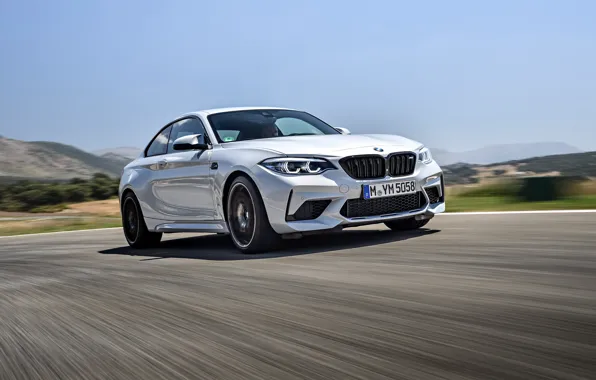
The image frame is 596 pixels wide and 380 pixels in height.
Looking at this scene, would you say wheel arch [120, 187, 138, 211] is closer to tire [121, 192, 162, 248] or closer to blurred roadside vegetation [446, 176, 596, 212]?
tire [121, 192, 162, 248]

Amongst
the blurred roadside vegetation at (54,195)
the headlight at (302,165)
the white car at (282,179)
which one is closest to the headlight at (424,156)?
the white car at (282,179)

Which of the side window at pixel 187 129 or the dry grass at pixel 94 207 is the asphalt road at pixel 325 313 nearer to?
the side window at pixel 187 129

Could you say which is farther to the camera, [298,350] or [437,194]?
[437,194]

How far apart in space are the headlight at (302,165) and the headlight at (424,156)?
3.72 feet

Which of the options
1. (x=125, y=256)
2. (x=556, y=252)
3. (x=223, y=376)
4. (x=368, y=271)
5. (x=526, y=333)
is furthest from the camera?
(x=125, y=256)

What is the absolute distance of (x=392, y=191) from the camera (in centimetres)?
758

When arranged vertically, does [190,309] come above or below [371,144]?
below

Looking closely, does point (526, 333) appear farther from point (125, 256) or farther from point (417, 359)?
point (125, 256)

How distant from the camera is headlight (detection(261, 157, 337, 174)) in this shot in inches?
289

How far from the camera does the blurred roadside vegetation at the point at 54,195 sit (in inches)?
1930

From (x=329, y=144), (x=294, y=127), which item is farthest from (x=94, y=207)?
(x=329, y=144)

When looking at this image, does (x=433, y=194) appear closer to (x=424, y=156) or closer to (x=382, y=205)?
(x=424, y=156)

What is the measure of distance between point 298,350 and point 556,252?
3449 mm

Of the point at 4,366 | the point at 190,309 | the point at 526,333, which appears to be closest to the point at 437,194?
the point at 190,309
